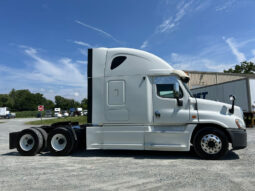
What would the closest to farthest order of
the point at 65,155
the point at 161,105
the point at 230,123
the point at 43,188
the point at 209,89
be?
the point at 43,188 < the point at 230,123 < the point at 161,105 < the point at 65,155 < the point at 209,89

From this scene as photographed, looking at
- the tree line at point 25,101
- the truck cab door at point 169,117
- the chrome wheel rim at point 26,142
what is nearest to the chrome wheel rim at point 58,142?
the chrome wheel rim at point 26,142

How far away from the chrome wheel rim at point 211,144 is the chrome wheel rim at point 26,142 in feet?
17.7

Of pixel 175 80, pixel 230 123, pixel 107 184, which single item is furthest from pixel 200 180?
pixel 175 80

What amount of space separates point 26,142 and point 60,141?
48.4 inches

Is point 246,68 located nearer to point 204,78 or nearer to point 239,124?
point 204,78

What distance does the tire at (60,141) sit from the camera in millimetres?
5723

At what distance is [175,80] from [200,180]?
109 inches

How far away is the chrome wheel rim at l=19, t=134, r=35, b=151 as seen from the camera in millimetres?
6020

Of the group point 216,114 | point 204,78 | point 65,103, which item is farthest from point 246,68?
point 65,103

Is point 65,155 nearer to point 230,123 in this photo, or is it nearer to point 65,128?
point 65,128

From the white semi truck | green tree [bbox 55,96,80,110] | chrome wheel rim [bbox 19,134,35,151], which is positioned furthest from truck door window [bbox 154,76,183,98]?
green tree [bbox 55,96,80,110]

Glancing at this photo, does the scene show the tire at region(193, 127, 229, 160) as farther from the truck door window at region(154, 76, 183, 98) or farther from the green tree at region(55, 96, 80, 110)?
the green tree at region(55, 96, 80, 110)

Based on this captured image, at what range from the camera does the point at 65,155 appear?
5.74 metres

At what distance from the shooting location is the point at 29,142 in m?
6.10
